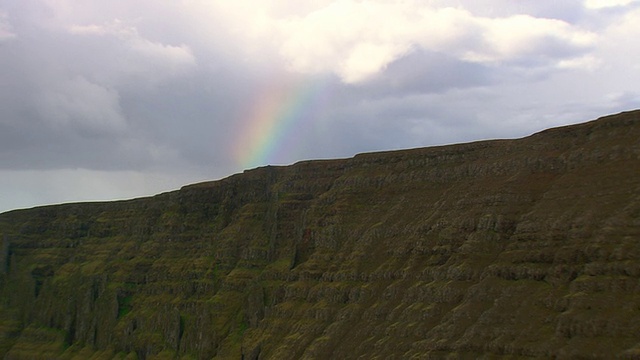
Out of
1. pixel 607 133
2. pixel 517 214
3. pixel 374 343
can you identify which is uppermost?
pixel 607 133

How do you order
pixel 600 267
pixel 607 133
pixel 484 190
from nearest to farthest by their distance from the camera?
1. pixel 600 267
2. pixel 607 133
3. pixel 484 190

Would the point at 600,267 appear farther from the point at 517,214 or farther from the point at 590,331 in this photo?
the point at 517,214

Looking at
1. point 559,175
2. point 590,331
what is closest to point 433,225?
A: point 559,175

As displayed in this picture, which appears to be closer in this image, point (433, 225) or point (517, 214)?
point (517, 214)

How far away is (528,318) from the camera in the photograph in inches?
5974

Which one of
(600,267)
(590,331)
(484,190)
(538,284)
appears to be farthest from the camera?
(484,190)

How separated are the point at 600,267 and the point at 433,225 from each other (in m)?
52.0

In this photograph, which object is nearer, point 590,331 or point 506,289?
point 590,331

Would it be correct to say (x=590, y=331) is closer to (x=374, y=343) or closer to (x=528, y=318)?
(x=528, y=318)

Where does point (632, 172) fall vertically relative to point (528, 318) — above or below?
above

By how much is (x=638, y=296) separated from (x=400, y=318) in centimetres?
5409

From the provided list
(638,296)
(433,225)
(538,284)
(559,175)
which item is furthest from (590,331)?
(433,225)

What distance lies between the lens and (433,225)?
195750mm

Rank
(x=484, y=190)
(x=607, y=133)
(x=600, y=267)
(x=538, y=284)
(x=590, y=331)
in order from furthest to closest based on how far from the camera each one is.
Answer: (x=484, y=190) → (x=607, y=133) → (x=538, y=284) → (x=600, y=267) → (x=590, y=331)
